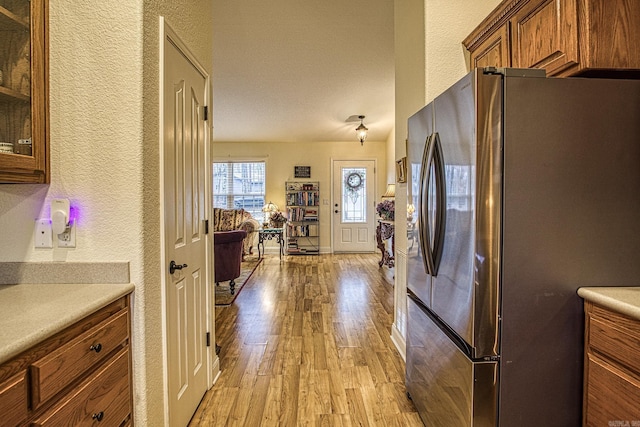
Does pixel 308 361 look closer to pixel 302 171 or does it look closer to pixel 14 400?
pixel 14 400

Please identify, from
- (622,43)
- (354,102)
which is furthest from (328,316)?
(354,102)

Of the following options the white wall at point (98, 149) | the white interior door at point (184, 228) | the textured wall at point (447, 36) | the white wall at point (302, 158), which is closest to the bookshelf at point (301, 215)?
the white wall at point (302, 158)

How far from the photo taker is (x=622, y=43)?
52.8 inches

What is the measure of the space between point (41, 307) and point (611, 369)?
6.12 feet

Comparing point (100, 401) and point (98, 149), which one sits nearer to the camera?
point (100, 401)

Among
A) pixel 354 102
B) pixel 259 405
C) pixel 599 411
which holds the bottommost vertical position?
pixel 259 405

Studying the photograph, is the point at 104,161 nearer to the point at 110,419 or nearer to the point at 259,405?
A: the point at 110,419

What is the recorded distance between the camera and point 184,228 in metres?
1.77

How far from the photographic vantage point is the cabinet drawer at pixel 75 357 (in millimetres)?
864

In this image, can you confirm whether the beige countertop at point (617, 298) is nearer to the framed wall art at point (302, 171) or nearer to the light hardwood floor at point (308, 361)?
the light hardwood floor at point (308, 361)

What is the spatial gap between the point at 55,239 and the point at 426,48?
221 cm

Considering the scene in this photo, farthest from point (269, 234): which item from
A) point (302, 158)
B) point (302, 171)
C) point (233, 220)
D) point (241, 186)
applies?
point (302, 158)

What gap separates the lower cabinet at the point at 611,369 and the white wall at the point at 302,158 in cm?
635

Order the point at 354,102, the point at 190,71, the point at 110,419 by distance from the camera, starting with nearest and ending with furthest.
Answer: the point at 110,419 < the point at 190,71 < the point at 354,102
